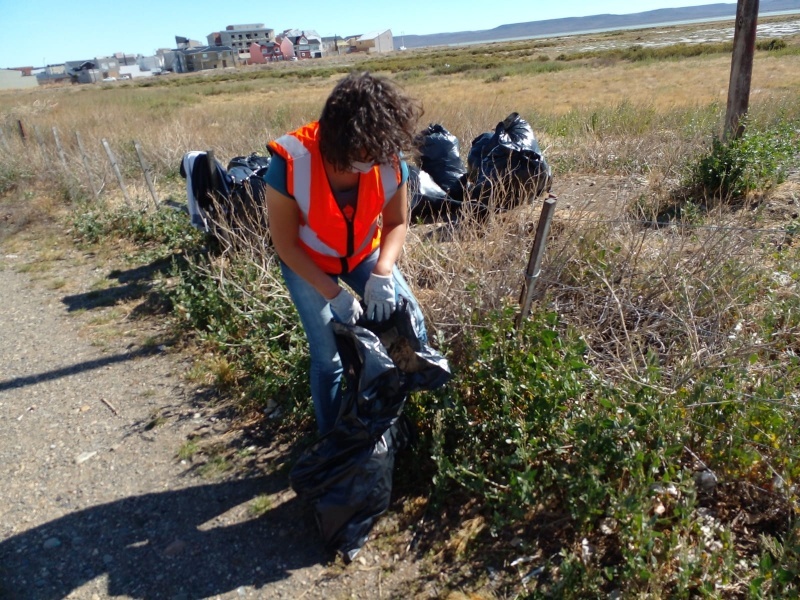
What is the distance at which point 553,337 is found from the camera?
2.59m

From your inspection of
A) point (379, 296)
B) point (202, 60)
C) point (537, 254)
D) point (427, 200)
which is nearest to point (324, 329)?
point (379, 296)

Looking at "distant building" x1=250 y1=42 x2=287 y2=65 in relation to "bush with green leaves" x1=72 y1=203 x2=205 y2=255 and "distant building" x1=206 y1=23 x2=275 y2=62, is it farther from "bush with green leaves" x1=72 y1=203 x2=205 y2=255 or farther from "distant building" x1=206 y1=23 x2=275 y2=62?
"bush with green leaves" x1=72 y1=203 x2=205 y2=255

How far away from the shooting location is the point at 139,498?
2.70 meters

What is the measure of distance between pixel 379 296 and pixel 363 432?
52cm

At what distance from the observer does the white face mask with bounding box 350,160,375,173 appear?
208 centimetres

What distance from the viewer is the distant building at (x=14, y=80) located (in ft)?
242

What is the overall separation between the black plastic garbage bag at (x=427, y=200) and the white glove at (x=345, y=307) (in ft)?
8.78

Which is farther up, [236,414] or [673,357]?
[673,357]

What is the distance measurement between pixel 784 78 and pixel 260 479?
67.3ft

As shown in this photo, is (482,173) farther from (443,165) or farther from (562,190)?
(562,190)

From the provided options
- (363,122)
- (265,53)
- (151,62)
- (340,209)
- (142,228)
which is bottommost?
(142,228)

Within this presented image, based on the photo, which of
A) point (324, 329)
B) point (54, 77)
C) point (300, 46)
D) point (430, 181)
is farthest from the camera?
point (300, 46)

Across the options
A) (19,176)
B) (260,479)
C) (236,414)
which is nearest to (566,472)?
(260,479)

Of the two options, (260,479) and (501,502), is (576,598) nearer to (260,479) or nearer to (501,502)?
(501,502)
